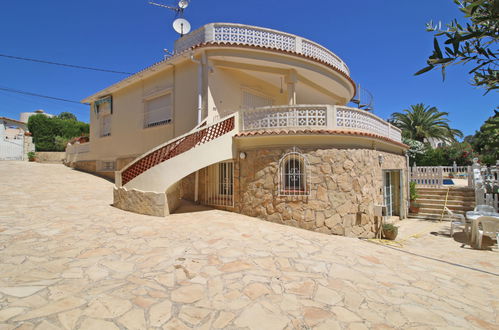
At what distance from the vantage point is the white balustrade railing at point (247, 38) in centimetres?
982

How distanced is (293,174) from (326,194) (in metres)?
1.18

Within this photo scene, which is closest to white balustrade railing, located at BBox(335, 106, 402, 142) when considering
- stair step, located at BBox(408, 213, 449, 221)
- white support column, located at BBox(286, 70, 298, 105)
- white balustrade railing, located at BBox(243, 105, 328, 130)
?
white balustrade railing, located at BBox(243, 105, 328, 130)

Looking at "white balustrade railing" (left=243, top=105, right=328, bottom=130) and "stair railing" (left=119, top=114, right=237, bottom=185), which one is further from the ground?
"white balustrade railing" (left=243, top=105, right=328, bottom=130)

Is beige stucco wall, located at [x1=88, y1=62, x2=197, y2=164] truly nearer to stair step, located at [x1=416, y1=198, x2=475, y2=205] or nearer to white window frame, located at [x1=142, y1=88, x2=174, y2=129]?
white window frame, located at [x1=142, y1=88, x2=174, y2=129]

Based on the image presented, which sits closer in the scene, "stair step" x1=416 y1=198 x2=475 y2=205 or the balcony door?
the balcony door

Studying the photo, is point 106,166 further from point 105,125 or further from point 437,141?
point 437,141

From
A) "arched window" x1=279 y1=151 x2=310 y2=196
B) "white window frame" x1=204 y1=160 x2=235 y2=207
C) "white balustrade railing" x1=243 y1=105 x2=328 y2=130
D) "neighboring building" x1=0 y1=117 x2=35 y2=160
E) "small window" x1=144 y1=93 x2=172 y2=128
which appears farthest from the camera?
"neighboring building" x1=0 y1=117 x2=35 y2=160

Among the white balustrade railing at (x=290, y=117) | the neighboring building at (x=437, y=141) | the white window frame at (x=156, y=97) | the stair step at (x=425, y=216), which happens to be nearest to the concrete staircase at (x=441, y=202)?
the stair step at (x=425, y=216)

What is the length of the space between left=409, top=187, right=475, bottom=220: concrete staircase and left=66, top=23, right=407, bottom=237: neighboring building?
135cm

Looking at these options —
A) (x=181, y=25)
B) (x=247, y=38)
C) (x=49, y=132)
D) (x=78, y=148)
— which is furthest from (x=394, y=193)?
(x=49, y=132)

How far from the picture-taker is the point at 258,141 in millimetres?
8148

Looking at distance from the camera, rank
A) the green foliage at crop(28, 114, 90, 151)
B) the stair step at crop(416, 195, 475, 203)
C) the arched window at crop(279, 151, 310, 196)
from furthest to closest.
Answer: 1. the green foliage at crop(28, 114, 90, 151)
2. the stair step at crop(416, 195, 475, 203)
3. the arched window at crop(279, 151, 310, 196)

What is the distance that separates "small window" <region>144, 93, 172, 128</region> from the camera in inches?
448

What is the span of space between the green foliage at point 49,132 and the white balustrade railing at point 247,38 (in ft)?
61.0
